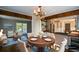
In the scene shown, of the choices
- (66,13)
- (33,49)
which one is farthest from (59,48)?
(66,13)

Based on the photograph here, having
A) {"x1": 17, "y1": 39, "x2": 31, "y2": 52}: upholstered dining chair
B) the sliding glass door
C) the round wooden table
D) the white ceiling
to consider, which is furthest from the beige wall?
{"x1": 17, "y1": 39, "x2": 31, "y2": 52}: upholstered dining chair

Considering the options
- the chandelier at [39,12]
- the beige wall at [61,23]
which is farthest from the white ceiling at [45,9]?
the beige wall at [61,23]

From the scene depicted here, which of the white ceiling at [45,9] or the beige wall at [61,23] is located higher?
the white ceiling at [45,9]

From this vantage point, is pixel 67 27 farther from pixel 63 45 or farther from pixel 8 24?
pixel 8 24

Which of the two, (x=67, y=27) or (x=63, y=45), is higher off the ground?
(x=67, y=27)

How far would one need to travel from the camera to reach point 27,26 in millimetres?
2422

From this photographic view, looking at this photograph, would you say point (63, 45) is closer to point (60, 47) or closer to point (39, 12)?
point (60, 47)

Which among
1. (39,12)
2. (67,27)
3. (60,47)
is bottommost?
(60,47)

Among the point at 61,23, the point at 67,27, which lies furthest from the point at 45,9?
the point at 67,27

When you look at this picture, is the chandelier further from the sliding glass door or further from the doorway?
the doorway

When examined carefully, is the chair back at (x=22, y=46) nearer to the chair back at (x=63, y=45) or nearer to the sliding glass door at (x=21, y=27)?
the sliding glass door at (x=21, y=27)

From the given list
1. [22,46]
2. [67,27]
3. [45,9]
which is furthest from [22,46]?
[67,27]

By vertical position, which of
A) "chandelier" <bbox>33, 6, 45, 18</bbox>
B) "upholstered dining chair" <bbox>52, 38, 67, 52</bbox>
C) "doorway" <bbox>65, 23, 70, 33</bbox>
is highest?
"chandelier" <bbox>33, 6, 45, 18</bbox>
